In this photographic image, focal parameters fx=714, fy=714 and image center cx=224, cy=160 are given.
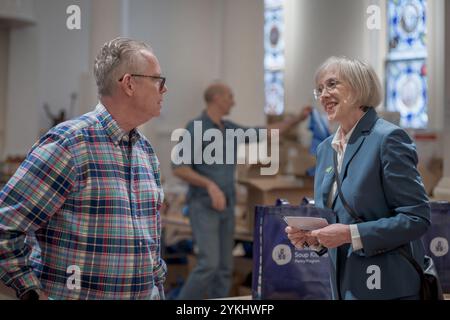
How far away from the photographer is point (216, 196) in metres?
4.43

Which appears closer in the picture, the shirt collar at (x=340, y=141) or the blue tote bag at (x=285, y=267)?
the shirt collar at (x=340, y=141)

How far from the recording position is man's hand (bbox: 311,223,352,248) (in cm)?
198

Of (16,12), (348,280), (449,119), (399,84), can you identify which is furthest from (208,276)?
(16,12)

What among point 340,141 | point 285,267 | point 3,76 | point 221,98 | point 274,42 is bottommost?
point 285,267

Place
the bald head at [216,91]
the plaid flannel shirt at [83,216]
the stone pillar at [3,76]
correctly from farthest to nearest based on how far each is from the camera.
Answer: the stone pillar at [3,76]
the bald head at [216,91]
the plaid flannel shirt at [83,216]

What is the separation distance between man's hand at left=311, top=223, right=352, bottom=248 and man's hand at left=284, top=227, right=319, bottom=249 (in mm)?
61

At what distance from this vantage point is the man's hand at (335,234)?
1.98 meters

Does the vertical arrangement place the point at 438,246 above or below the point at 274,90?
below

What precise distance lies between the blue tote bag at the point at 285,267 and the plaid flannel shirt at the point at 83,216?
0.43m

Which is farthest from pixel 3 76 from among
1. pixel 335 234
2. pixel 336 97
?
pixel 335 234

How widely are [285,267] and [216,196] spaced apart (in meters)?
2.06

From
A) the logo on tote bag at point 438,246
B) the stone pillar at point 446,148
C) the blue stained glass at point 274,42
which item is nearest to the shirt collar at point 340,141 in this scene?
the logo on tote bag at point 438,246

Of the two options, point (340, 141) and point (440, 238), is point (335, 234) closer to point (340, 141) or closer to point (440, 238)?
point (340, 141)

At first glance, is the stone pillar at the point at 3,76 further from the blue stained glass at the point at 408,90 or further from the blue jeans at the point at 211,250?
the blue jeans at the point at 211,250
